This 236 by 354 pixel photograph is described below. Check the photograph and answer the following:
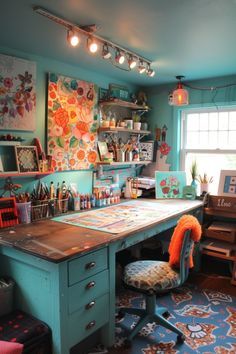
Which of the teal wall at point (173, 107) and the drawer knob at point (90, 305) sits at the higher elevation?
the teal wall at point (173, 107)

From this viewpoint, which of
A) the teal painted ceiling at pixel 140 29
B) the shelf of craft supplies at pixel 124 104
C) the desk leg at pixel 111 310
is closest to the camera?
the teal painted ceiling at pixel 140 29

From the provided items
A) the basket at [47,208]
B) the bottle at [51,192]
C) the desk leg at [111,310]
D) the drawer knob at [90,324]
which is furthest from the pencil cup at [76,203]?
the drawer knob at [90,324]

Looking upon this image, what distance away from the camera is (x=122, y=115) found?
3.68 meters

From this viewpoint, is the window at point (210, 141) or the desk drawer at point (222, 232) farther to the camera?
the window at point (210, 141)

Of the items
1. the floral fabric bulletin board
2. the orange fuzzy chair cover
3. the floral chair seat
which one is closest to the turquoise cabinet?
the floral chair seat

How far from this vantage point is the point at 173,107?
3807 mm

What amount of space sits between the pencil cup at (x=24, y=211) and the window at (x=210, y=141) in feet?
7.06

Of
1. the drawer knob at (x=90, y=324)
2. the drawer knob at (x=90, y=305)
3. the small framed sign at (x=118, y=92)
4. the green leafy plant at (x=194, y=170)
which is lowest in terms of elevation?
the drawer knob at (x=90, y=324)

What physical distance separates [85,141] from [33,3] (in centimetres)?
158

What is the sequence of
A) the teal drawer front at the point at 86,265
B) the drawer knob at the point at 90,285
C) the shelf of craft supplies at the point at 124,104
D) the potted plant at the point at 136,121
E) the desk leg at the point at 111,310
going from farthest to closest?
the potted plant at the point at 136,121
the shelf of craft supplies at the point at 124,104
the desk leg at the point at 111,310
the drawer knob at the point at 90,285
the teal drawer front at the point at 86,265

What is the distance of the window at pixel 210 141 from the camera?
358cm

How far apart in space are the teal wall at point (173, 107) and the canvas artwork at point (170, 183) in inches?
10.7

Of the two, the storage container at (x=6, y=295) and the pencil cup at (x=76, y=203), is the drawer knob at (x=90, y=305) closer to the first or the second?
the storage container at (x=6, y=295)

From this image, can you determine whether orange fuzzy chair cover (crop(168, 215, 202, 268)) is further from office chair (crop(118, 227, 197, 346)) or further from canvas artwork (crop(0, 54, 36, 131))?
canvas artwork (crop(0, 54, 36, 131))
